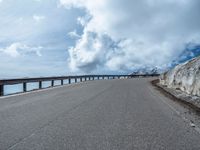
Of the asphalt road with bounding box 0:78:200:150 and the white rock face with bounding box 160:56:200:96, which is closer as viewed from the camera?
the asphalt road with bounding box 0:78:200:150

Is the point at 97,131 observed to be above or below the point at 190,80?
below

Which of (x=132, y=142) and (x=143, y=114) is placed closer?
(x=132, y=142)

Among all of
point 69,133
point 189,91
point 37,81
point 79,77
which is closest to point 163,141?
point 69,133

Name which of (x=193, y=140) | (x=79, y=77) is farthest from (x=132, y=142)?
(x=79, y=77)

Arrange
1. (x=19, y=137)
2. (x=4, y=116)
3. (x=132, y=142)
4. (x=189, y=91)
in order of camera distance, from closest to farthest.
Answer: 1. (x=132, y=142)
2. (x=19, y=137)
3. (x=4, y=116)
4. (x=189, y=91)

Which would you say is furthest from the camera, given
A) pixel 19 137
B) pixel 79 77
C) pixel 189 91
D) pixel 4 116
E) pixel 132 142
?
pixel 79 77

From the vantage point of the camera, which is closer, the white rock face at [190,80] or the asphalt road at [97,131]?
the asphalt road at [97,131]

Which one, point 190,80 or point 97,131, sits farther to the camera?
point 190,80

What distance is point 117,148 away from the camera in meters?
4.98

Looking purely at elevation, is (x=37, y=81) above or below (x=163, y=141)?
above

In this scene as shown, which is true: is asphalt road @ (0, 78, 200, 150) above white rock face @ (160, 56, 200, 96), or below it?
below

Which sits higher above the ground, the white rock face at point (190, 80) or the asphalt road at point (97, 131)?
the white rock face at point (190, 80)

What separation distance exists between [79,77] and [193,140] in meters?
35.7

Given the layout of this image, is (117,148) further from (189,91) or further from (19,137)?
(189,91)
